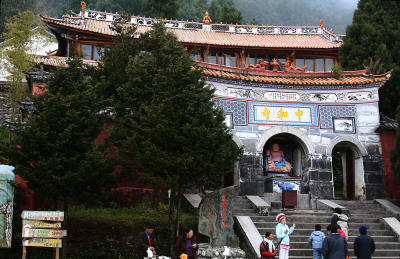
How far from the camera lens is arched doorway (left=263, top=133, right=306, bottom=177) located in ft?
50.6

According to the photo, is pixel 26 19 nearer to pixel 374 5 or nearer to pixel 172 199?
pixel 172 199

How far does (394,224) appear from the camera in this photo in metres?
11.5

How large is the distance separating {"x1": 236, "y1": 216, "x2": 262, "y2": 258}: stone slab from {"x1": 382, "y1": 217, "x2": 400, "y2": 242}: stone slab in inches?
146

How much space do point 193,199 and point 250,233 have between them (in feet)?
8.81

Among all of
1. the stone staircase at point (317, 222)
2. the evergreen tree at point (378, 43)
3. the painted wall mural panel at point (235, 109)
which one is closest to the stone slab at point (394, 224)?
the stone staircase at point (317, 222)

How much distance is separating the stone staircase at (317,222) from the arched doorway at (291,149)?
2605 mm

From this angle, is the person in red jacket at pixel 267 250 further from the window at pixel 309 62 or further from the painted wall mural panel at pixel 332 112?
the window at pixel 309 62

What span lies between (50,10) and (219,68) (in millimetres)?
32135

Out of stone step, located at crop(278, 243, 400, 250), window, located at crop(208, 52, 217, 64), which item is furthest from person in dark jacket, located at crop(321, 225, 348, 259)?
window, located at crop(208, 52, 217, 64)

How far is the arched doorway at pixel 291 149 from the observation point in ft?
50.6

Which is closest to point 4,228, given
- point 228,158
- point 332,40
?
point 228,158

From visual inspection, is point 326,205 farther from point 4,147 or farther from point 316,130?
point 4,147

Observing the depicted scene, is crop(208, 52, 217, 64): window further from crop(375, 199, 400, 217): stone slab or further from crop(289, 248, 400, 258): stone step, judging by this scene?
crop(289, 248, 400, 258): stone step

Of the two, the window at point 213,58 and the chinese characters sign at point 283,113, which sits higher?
the window at point 213,58
